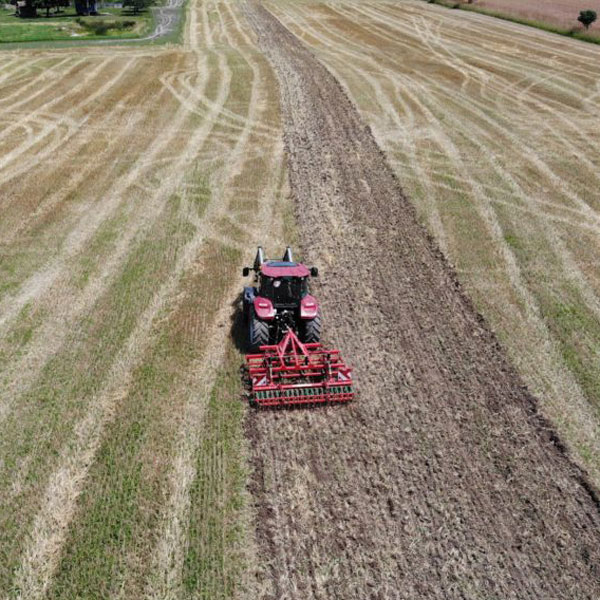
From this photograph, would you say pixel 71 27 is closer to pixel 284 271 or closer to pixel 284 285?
pixel 284 271

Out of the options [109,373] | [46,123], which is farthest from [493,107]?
[109,373]

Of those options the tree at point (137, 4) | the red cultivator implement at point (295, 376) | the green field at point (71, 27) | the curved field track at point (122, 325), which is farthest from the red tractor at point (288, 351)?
the tree at point (137, 4)

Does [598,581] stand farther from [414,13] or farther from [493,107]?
[414,13]

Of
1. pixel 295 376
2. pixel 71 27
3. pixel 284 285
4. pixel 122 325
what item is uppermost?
pixel 284 285

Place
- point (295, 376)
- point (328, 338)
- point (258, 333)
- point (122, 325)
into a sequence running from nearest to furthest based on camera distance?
point (295, 376), point (258, 333), point (328, 338), point (122, 325)

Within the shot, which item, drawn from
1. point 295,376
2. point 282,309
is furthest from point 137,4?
point 295,376

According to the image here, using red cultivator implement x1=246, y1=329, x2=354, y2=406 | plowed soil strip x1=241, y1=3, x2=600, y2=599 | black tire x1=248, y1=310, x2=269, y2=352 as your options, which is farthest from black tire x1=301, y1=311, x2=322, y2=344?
plowed soil strip x1=241, y1=3, x2=600, y2=599
